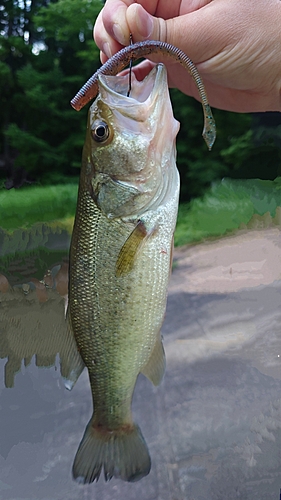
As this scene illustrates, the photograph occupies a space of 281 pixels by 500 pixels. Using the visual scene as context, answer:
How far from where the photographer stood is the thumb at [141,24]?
0.96 metres

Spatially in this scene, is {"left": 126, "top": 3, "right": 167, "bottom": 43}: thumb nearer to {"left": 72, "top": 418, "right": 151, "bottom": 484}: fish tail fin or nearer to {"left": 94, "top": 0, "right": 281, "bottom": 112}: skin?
{"left": 94, "top": 0, "right": 281, "bottom": 112}: skin

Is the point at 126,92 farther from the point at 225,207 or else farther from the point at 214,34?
the point at 225,207

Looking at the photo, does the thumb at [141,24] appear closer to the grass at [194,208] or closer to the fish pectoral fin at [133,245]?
the fish pectoral fin at [133,245]

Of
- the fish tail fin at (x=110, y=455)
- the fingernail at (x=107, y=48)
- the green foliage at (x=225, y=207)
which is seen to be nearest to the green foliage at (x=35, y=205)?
the green foliage at (x=225, y=207)

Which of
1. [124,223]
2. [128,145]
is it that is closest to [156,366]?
[124,223]

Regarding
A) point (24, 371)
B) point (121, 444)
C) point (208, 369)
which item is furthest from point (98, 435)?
point (208, 369)

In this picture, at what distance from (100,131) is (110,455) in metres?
0.77

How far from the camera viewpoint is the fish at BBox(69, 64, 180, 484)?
89cm

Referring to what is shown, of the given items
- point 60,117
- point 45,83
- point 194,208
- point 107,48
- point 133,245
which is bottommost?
point 194,208

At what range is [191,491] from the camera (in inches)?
77.5

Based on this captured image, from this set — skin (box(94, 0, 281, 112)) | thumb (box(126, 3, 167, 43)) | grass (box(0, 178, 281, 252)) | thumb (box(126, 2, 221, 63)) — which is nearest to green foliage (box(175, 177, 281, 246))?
grass (box(0, 178, 281, 252))

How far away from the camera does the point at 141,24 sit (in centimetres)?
97

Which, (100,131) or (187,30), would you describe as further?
(187,30)

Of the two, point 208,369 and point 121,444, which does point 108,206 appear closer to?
point 121,444
